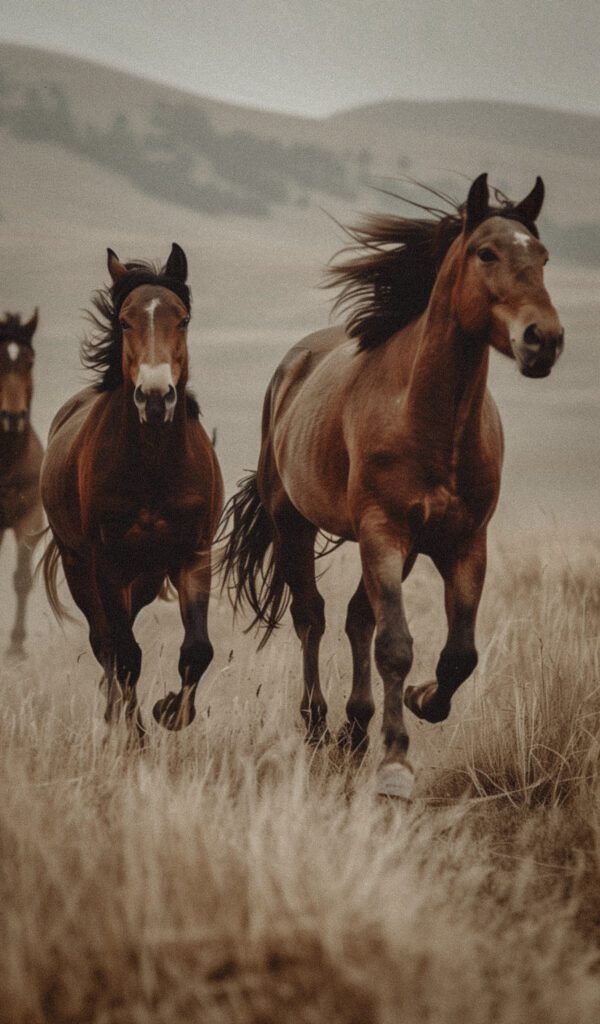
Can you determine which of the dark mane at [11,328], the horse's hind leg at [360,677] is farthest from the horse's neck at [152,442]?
the dark mane at [11,328]

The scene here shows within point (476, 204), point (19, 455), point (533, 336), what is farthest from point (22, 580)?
point (533, 336)

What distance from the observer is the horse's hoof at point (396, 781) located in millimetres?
4391

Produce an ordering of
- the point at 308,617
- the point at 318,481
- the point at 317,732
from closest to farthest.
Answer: the point at 318,481
the point at 317,732
the point at 308,617

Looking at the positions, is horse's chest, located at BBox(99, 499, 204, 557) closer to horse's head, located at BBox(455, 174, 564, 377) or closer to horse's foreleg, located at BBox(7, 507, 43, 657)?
horse's head, located at BBox(455, 174, 564, 377)

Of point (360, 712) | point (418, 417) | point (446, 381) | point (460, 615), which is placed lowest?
point (360, 712)

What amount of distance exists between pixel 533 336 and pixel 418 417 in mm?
722

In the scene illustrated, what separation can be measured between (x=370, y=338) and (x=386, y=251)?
40cm

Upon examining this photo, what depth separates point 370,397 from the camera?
16.5 feet

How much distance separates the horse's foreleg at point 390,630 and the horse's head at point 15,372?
4867 mm

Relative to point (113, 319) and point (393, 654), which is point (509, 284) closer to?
point (393, 654)

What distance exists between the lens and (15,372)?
29.2 feet

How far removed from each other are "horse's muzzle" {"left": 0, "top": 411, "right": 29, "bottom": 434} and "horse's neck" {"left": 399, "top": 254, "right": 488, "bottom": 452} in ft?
16.2

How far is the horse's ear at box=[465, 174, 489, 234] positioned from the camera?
14.7 feet

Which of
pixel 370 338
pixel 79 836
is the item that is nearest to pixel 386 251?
pixel 370 338
